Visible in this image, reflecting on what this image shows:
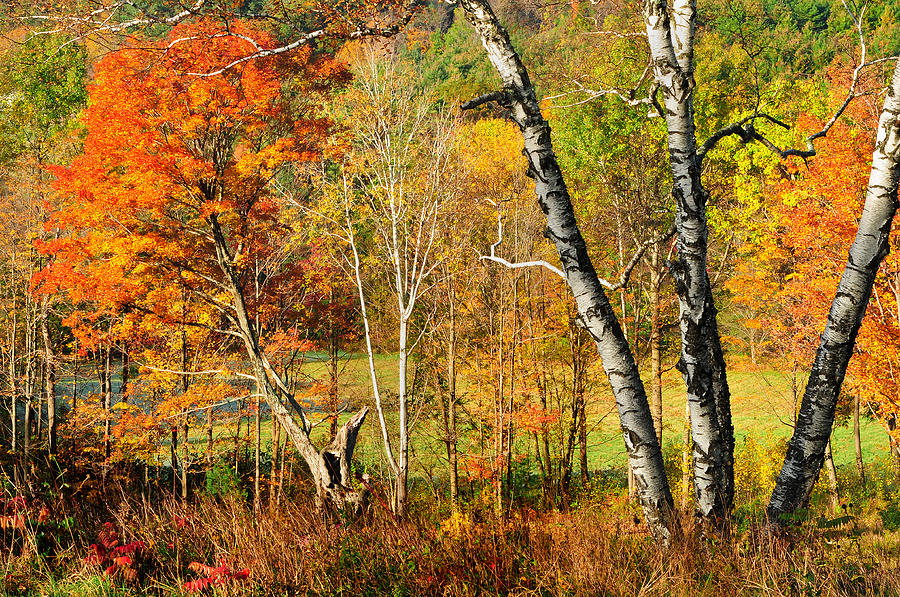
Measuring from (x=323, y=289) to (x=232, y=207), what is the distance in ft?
16.7

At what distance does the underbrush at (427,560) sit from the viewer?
2.98 metres

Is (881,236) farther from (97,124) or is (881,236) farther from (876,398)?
(97,124)

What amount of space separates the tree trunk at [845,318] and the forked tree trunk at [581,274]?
67 cm

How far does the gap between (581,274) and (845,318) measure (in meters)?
1.36

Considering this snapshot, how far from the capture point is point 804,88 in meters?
19.9

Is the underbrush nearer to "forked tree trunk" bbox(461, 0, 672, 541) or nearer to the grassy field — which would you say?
"forked tree trunk" bbox(461, 0, 672, 541)

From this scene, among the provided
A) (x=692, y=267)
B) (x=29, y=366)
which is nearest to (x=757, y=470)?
(x=692, y=267)

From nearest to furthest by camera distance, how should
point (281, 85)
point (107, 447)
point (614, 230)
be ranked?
point (281, 85) < point (107, 447) < point (614, 230)

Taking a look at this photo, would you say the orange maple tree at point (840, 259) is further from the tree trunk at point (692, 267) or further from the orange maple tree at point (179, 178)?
the orange maple tree at point (179, 178)

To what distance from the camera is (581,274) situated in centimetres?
352

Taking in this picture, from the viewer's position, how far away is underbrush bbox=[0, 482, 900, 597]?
298cm

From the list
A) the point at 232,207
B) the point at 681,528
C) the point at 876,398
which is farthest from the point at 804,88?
the point at 681,528

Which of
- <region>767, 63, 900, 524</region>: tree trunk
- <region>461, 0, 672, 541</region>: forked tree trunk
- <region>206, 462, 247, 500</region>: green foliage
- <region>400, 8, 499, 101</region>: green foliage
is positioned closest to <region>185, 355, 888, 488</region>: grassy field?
<region>206, 462, 247, 500</region>: green foliage

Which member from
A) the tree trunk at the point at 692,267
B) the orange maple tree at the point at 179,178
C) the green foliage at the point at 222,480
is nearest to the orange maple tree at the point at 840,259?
the tree trunk at the point at 692,267
